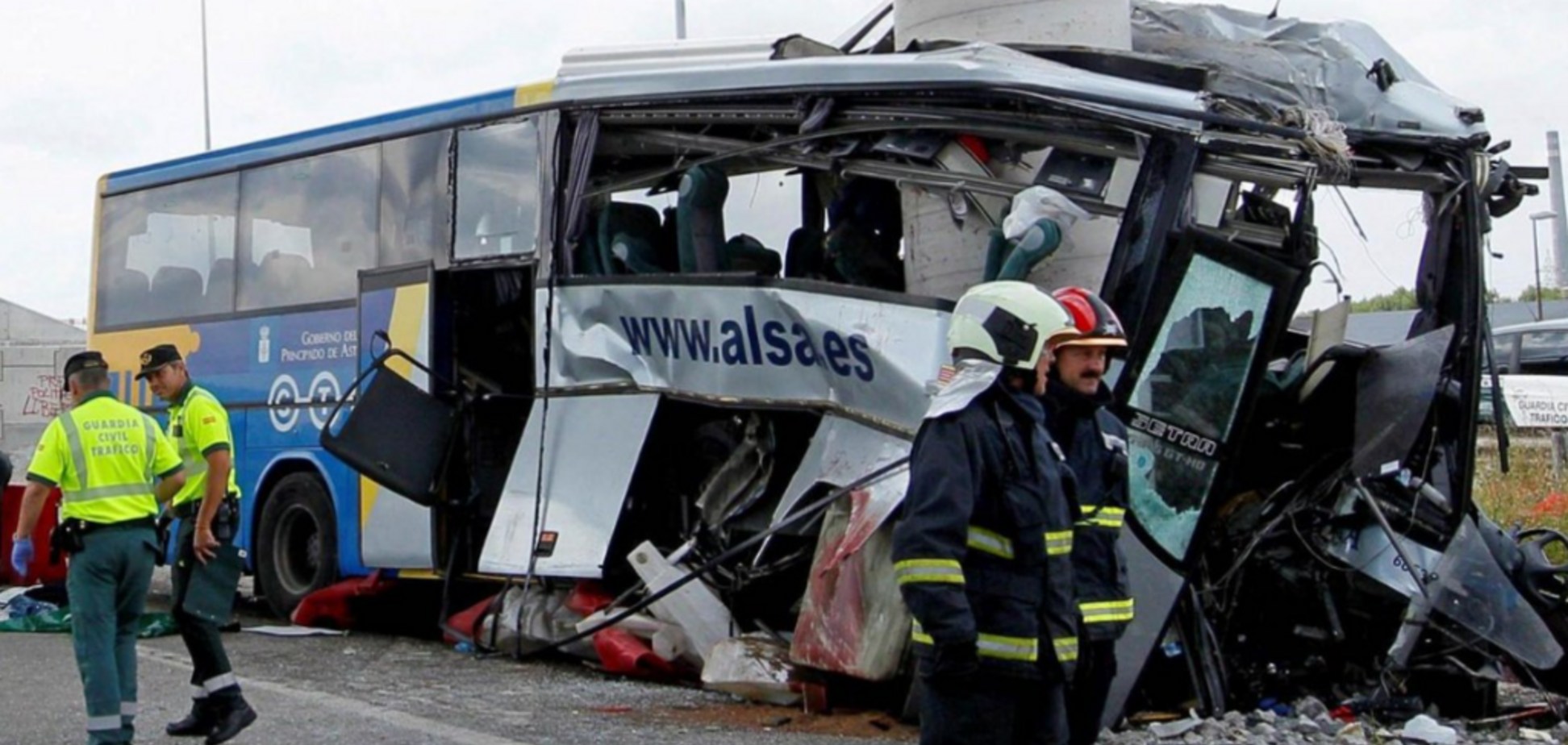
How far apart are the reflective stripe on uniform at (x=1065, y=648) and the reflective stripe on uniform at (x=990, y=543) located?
232 mm

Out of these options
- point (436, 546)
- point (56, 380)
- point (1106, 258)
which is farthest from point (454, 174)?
point (56, 380)

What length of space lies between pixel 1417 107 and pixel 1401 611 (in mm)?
2210

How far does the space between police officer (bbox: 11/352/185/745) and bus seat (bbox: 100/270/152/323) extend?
20.7ft

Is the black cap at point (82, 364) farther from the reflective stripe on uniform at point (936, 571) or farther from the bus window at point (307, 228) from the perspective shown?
the reflective stripe on uniform at point (936, 571)

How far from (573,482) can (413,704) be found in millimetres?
1724

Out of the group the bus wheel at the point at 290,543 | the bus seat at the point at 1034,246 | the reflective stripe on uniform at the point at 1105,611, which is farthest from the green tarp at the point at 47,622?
the reflective stripe on uniform at the point at 1105,611

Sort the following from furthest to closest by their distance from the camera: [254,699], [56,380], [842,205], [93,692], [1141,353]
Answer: [56,380], [842,205], [254,699], [1141,353], [93,692]

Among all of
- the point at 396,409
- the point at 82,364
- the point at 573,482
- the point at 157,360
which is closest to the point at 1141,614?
the point at 573,482

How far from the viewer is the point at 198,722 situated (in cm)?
752

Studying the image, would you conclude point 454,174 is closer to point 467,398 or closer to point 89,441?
point 467,398

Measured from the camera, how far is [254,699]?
8.67 meters

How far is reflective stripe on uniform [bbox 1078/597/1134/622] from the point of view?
16.1ft

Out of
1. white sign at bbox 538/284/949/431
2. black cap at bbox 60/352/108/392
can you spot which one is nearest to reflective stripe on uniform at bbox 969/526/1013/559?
white sign at bbox 538/284/949/431

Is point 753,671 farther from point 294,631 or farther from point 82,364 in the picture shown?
point 294,631
